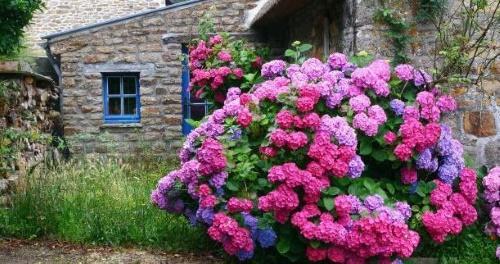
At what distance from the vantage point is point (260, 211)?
4402 millimetres

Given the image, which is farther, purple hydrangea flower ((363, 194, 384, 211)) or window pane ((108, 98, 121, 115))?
window pane ((108, 98, 121, 115))

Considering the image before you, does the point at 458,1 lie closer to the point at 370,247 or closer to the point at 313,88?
the point at 313,88

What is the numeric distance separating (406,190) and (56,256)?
2835 mm

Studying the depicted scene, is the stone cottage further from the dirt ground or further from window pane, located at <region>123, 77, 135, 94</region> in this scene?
the dirt ground

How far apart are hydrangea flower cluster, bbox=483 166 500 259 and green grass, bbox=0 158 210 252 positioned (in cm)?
234

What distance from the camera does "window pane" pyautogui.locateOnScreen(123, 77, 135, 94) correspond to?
36.4 ft

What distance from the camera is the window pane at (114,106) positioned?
439 inches

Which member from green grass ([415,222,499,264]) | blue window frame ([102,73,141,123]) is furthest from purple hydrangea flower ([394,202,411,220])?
blue window frame ([102,73,141,123])

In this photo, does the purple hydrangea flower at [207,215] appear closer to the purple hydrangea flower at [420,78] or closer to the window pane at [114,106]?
the purple hydrangea flower at [420,78]

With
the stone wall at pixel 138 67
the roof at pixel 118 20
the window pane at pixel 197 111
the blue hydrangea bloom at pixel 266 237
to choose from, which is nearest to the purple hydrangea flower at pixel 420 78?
the blue hydrangea bloom at pixel 266 237

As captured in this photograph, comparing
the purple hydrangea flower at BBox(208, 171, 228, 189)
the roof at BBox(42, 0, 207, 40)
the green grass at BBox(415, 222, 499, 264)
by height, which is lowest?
the green grass at BBox(415, 222, 499, 264)

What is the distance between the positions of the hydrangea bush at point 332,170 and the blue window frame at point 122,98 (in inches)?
254

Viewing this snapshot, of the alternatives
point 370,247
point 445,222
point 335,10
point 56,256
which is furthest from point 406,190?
point 56,256

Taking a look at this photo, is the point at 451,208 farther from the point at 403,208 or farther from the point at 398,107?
the point at 398,107
